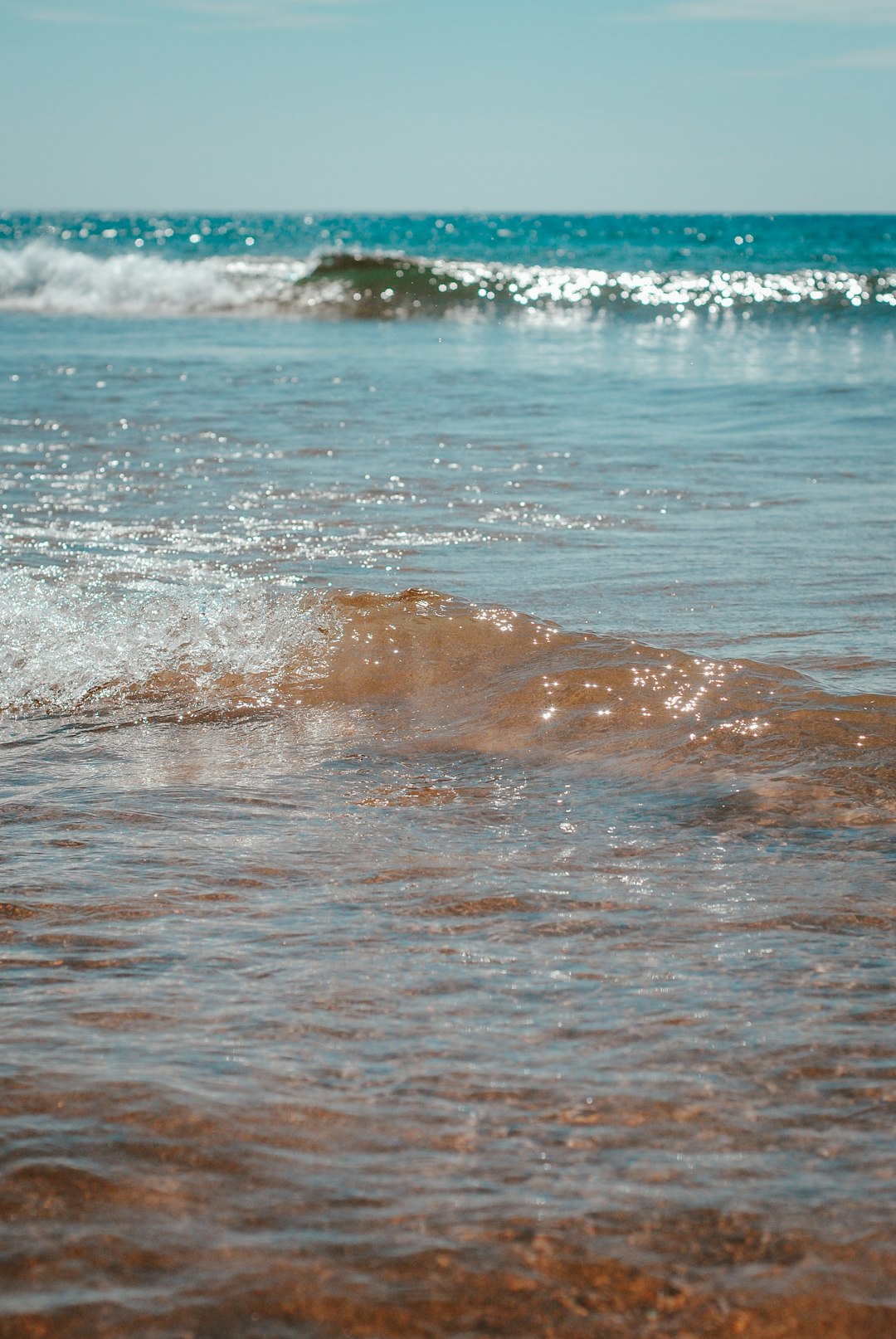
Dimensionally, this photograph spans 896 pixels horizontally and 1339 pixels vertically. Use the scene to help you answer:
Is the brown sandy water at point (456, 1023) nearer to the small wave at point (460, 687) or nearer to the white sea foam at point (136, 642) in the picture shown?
the small wave at point (460, 687)

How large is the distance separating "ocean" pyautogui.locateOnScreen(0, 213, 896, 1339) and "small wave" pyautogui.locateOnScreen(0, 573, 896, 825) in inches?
0.7

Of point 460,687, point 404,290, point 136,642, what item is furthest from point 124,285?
point 460,687

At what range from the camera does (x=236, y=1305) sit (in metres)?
1.59

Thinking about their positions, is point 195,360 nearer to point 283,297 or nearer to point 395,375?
point 395,375

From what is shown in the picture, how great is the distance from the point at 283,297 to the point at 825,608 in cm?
2209

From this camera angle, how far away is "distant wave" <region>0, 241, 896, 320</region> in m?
23.1

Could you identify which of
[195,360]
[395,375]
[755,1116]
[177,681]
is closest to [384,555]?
[177,681]

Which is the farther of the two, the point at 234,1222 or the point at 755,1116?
the point at 755,1116

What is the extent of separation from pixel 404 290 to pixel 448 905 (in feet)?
77.9

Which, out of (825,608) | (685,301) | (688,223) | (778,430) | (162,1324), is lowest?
(162,1324)

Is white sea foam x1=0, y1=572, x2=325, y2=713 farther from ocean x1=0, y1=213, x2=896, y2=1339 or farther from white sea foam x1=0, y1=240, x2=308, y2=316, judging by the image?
white sea foam x1=0, y1=240, x2=308, y2=316

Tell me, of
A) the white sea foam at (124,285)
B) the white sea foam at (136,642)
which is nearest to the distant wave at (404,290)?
the white sea foam at (124,285)

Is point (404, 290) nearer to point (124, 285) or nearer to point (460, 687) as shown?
point (124, 285)

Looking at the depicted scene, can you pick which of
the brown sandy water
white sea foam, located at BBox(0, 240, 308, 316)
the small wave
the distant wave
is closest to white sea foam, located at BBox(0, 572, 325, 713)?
the small wave
